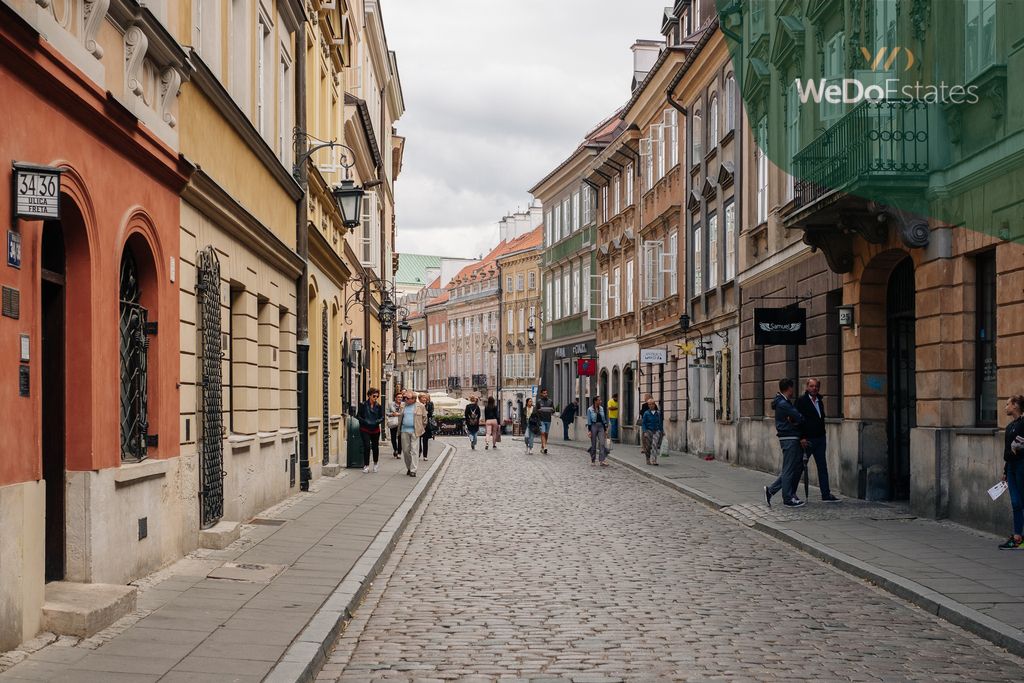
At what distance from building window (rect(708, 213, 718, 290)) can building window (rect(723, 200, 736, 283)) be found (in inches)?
42.1

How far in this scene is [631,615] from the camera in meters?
10.0

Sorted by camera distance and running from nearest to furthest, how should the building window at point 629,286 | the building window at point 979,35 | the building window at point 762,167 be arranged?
the building window at point 979,35 < the building window at point 762,167 < the building window at point 629,286

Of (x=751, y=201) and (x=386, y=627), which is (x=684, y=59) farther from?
(x=386, y=627)

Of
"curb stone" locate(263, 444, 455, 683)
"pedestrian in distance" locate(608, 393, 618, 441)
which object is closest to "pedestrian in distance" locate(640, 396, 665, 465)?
"pedestrian in distance" locate(608, 393, 618, 441)

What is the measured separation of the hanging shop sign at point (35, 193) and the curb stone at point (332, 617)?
3.01 metres

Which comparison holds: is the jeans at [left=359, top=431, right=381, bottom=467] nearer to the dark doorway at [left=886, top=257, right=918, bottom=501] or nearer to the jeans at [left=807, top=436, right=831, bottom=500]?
the jeans at [left=807, top=436, right=831, bottom=500]

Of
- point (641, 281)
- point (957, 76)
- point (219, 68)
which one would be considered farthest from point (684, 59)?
point (219, 68)

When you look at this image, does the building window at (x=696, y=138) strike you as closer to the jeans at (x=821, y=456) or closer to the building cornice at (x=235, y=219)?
the jeans at (x=821, y=456)

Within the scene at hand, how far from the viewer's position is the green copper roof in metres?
153

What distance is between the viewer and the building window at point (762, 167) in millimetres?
27375

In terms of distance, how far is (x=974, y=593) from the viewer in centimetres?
1055

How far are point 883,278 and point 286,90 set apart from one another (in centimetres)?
989

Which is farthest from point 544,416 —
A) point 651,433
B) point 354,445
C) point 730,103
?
point 354,445

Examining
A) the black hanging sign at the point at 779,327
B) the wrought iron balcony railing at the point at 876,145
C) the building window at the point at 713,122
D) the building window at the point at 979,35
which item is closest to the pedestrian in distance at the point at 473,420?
the building window at the point at 713,122
